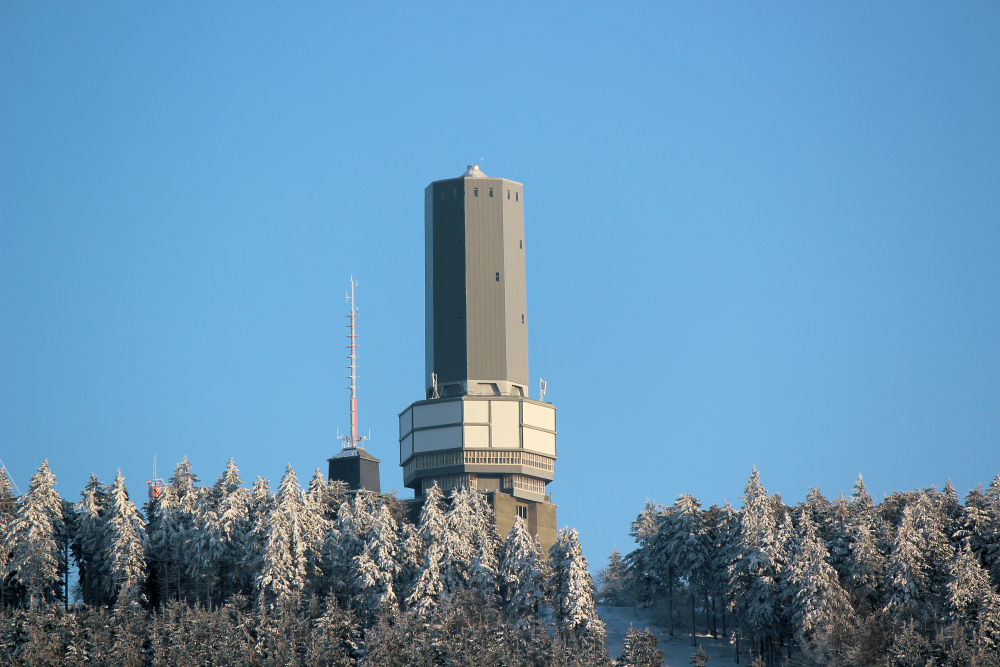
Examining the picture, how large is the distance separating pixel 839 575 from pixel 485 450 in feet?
179

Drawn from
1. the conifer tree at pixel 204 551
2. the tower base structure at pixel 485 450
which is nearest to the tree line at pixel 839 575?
the conifer tree at pixel 204 551

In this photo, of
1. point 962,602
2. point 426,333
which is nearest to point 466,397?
point 426,333

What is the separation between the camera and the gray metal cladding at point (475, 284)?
15988cm

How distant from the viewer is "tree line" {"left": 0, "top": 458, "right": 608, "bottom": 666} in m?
99.1

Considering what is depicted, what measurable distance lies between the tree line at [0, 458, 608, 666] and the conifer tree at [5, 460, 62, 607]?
0.36 ft

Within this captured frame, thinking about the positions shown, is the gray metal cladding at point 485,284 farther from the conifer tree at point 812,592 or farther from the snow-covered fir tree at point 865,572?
the snow-covered fir tree at point 865,572

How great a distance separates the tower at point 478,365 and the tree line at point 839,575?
36.4 meters

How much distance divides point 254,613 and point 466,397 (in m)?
55.8

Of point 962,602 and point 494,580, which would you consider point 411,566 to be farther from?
point 962,602

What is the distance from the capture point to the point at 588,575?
105 metres

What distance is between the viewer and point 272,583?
106 metres

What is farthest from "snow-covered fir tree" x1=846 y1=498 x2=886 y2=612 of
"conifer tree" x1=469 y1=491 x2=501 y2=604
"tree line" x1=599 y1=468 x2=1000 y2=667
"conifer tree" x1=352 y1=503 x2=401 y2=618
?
"conifer tree" x1=352 y1=503 x2=401 y2=618

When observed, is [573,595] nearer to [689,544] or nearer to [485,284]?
[689,544]

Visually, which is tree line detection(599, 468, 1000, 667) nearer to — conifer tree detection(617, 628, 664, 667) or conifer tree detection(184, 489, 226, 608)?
conifer tree detection(617, 628, 664, 667)
